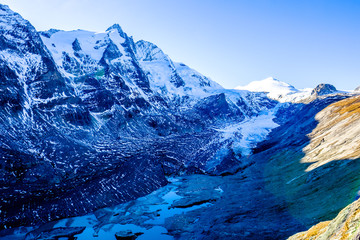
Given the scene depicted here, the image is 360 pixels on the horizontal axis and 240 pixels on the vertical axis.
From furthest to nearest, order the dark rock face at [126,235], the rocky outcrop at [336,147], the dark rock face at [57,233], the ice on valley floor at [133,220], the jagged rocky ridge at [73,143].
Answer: the jagged rocky ridge at [73,143] → the ice on valley floor at [133,220] → the rocky outcrop at [336,147] → the dark rock face at [126,235] → the dark rock face at [57,233]

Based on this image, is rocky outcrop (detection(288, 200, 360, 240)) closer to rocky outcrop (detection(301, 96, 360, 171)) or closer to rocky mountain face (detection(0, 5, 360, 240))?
rocky mountain face (detection(0, 5, 360, 240))

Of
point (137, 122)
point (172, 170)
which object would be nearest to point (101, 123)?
point (137, 122)

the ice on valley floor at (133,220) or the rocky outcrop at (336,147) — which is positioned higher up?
the rocky outcrop at (336,147)

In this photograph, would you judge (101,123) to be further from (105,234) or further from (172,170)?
(105,234)

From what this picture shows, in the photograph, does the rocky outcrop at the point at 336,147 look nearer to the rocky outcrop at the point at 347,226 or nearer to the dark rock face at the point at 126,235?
the rocky outcrop at the point at 347,226

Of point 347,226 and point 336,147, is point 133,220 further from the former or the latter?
point 347,226

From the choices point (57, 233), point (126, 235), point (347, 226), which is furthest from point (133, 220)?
point (347, 226)

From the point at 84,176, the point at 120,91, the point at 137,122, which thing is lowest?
the point at 84,176

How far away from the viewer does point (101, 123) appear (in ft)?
502

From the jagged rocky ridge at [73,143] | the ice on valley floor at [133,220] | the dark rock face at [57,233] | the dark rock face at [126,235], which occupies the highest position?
the jagged rocky ridge at [73,143]

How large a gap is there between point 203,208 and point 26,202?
51057 mm

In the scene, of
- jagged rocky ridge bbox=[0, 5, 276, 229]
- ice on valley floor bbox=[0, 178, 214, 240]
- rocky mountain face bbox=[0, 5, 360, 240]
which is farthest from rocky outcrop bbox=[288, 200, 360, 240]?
jagged rocky ridge bbox=[0, 5, 276, 229]

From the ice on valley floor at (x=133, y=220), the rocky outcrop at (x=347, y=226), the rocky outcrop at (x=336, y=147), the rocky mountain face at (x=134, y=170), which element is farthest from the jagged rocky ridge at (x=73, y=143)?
the rocky outcrop at (x=347, y=226)

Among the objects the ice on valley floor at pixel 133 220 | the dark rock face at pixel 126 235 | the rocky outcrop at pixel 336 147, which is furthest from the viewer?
the ice on valley floor at pixel 133 220
